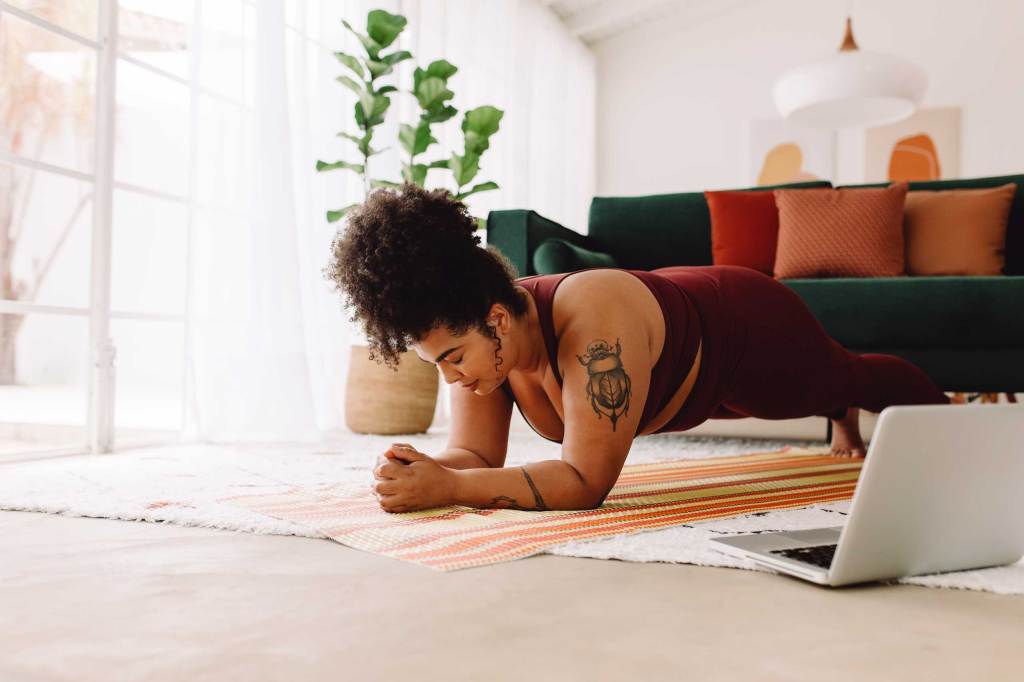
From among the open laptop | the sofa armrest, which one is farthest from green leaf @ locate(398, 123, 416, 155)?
the open laptop

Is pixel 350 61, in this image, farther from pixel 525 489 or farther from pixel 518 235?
pixel 525 489

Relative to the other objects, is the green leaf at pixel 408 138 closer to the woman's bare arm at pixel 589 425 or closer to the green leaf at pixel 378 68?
the green leaf at pixel 378 68

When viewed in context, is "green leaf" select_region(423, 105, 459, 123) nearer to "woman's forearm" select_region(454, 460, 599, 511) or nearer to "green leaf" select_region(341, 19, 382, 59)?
"green leaf" select_region(341, 19, 382, 59)

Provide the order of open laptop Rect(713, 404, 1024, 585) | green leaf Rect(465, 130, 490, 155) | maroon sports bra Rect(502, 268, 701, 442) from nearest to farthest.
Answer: open laptop Rect(713, 404, 1024, 585)
maroon sports bra Rect(502, 268, 701, 442)
green leaf Rect(465, 130, 490, 155)

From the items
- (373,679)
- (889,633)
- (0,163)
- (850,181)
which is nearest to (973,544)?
(889,633)

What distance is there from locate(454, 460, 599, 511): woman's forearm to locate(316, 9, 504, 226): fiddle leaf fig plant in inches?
66.7

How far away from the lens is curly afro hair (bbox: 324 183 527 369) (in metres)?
1.23

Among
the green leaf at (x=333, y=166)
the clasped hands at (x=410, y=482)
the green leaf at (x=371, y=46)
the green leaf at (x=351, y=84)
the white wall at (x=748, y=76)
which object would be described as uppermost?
the white wall at (x=748, y=76)

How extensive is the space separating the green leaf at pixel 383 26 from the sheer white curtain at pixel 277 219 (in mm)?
298

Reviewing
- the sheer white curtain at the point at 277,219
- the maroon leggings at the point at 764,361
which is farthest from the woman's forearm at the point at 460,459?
the sheer white curtain at the point at 277,219

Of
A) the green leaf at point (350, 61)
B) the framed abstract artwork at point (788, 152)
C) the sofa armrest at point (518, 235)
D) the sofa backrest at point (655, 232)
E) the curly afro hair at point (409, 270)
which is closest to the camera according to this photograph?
the curly afro hair at point (409, 270)

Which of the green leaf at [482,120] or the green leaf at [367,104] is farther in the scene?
the green leaf at [482,120]

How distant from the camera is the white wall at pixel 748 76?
5.52m

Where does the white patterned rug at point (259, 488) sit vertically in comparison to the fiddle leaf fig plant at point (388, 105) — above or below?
below
